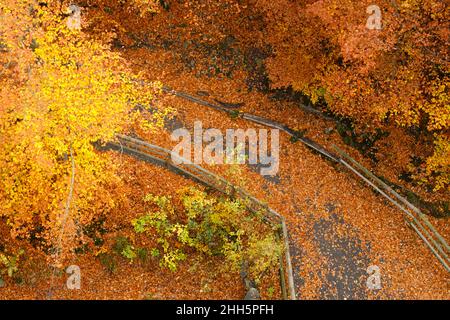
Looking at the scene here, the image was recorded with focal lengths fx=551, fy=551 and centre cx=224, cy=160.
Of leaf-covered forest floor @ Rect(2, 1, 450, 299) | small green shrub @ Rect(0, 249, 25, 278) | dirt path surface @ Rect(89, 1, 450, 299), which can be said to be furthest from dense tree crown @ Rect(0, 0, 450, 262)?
dirt path surface @ Rect(89, 1, 450, 299)

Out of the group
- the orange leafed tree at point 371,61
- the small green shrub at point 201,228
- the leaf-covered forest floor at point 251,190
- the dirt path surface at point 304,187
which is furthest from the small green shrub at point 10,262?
the orange leafed tree at point 371,61

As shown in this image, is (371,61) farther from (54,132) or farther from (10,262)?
(10,262)

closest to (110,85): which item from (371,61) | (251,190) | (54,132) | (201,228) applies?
(54,132)

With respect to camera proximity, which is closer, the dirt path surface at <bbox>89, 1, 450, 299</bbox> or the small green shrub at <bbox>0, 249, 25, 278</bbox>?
the dirt path surface at <bbox>89, 1, 450, 299</bbox>

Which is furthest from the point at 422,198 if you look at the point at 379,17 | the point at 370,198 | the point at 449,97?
Result: the point at 379,17

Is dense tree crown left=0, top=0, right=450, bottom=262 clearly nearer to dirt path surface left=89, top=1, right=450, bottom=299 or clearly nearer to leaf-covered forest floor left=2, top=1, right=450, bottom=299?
leaf-covered forest floor left=2, top=1, right=450, bottom=299

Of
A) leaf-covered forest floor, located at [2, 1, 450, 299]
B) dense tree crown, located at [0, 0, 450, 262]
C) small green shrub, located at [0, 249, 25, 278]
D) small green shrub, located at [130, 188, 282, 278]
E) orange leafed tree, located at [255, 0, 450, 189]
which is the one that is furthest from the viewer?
orange leafed tree, located at [255, 0, 450, 189]

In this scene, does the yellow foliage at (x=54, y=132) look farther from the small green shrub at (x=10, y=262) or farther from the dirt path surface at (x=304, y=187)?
the dirt path surface at (x=304, y=187)
